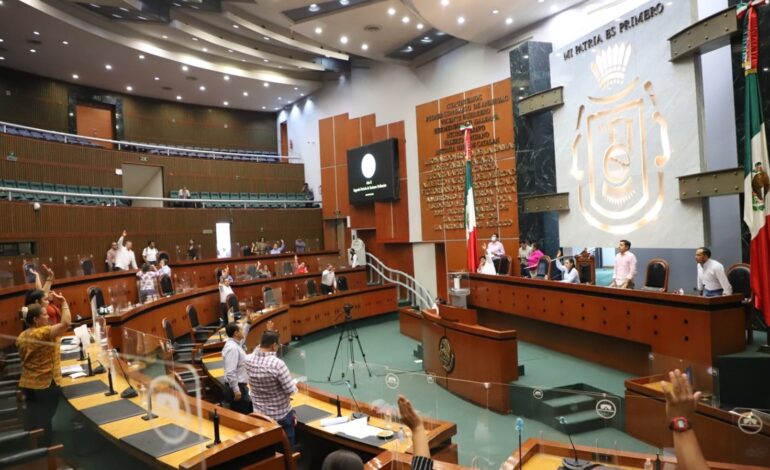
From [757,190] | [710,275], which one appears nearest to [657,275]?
[710,275]

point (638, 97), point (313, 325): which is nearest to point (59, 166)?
point (313, 325)

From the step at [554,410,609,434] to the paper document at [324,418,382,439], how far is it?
1369 millimetres

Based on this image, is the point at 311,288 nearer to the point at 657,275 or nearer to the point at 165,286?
the point at 165,286

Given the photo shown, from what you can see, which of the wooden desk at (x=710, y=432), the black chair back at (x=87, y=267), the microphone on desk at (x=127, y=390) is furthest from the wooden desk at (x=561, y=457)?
the black chair back at (x=87, y=267)

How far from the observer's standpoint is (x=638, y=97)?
8445 millimetres

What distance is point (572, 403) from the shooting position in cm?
336

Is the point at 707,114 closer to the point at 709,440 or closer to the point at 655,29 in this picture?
the point at 655,29

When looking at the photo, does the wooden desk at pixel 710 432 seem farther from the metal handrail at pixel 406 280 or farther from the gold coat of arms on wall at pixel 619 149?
the metal handrail at pixel 406 280

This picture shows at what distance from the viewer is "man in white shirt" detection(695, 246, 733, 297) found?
6.14m

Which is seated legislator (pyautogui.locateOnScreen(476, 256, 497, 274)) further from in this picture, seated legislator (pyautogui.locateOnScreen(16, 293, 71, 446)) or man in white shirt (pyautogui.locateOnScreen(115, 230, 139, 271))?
seated legislator (pyautogui.locateOnScreen(16, 293, 71, 446))

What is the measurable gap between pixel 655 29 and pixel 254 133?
57.1ft

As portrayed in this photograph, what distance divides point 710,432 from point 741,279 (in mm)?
3313

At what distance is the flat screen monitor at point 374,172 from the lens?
1606 centimetres

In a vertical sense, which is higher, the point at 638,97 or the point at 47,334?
the point at 638,97
